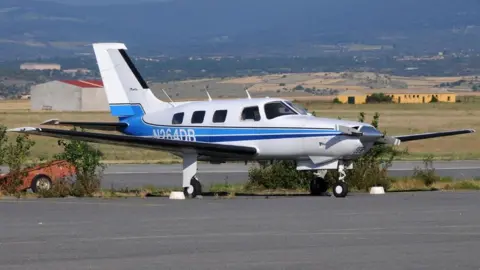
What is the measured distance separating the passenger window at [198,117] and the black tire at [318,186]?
9.08 ft

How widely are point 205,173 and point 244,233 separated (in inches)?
771

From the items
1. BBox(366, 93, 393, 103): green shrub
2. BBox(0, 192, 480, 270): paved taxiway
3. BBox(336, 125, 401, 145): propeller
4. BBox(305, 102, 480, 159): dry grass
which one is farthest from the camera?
BBox(366, 93, 393, 103): green shrub

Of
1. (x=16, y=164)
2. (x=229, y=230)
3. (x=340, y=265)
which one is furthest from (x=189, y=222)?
(x=16, y=164)

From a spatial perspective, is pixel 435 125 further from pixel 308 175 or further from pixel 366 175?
pixel 308 175

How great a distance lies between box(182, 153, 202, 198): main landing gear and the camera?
86.4 feet

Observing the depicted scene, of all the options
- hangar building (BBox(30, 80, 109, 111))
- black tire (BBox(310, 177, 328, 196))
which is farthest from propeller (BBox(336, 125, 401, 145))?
hangar building (BBox(30, 80, 109, 111))

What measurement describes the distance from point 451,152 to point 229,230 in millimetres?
35753

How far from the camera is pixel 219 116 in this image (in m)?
26.7

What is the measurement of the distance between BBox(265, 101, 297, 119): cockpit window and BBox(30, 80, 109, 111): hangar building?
10392cm

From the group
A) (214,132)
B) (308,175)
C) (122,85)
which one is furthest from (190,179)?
(308,175)

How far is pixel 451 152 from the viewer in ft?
174

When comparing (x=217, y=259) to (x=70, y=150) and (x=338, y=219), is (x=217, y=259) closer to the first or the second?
(x=338, y=219)

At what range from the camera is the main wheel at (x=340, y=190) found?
84.0 ft

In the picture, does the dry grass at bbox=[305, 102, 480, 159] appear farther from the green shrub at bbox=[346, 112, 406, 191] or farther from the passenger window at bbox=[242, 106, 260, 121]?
the passenger window at bbox=[242, 106, 260, 121]
